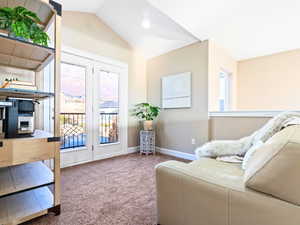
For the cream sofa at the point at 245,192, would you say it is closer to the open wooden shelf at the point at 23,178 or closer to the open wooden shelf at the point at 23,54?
the open wooden shelf at the point at 23,178

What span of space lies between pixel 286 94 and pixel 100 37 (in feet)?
13.5

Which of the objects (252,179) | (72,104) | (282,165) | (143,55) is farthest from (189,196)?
(143,55)

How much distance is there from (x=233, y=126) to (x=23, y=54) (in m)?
3.11

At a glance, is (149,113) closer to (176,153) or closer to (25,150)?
(176,153)

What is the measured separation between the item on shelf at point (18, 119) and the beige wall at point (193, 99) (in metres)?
2.60

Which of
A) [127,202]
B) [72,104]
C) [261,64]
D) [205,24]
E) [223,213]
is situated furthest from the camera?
[261,64]

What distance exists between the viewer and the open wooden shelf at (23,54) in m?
1.39

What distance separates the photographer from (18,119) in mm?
1433

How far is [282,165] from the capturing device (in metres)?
0.64

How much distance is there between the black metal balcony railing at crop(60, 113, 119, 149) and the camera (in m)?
2.83

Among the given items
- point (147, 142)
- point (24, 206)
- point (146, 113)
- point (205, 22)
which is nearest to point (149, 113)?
point (146, 113)

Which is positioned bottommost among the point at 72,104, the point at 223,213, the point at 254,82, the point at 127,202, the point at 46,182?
the point at 127,202

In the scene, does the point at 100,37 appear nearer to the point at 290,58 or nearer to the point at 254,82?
the point at 254,82

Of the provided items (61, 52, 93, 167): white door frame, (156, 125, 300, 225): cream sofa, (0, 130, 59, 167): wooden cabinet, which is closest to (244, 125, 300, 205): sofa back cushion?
(156, 125, 300, 225): cream sofa
